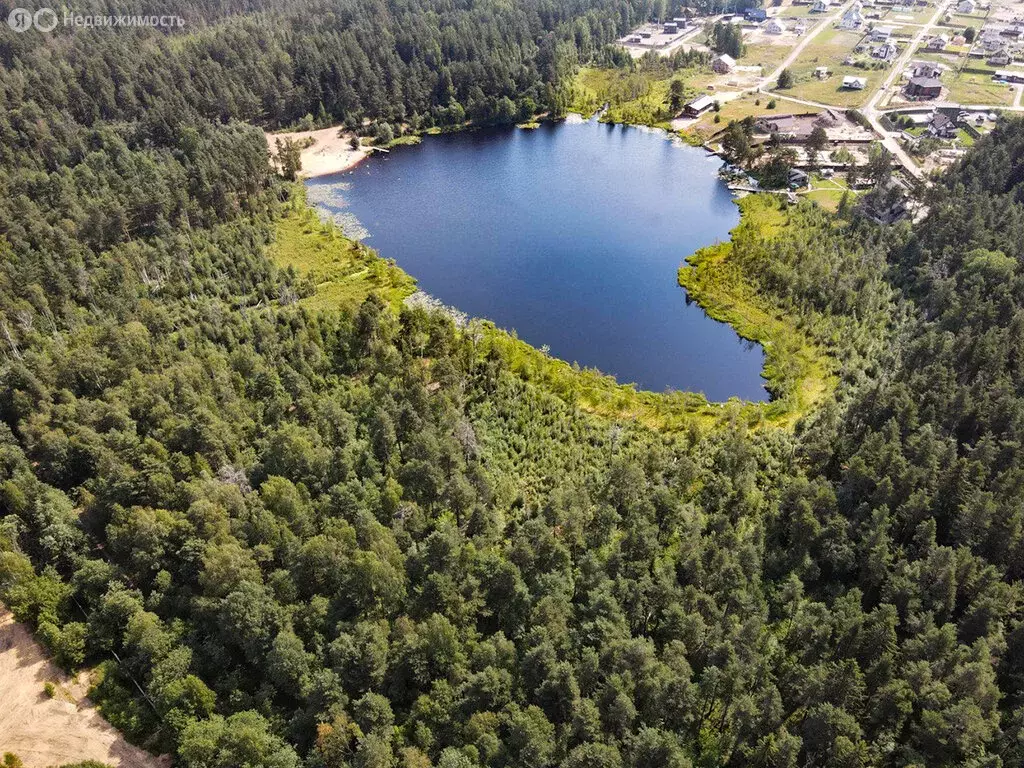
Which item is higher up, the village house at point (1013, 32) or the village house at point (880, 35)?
the village house at point (880, 35)

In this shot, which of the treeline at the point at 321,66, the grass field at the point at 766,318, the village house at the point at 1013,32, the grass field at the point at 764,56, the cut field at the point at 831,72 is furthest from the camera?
the village house at the point at 1013,32

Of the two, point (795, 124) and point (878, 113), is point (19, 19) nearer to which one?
point (795, 124)

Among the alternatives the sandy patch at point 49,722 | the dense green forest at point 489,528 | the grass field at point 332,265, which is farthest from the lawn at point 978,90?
the sandy patch at point 49,722

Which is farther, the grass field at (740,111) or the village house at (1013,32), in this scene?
the village house at (1013,32)

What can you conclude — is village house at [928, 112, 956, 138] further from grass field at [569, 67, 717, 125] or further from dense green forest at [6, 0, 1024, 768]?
dense green forest at [6, 0, 1024, 768]

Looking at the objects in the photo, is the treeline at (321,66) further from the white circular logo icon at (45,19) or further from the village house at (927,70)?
the village house at (927,70)

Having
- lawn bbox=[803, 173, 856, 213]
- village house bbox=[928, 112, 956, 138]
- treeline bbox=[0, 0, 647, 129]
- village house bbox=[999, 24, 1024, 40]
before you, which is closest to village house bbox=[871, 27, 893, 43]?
village house bbox=[999, 24, 1024, 40]

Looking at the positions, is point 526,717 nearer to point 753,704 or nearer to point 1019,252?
point 753,704
